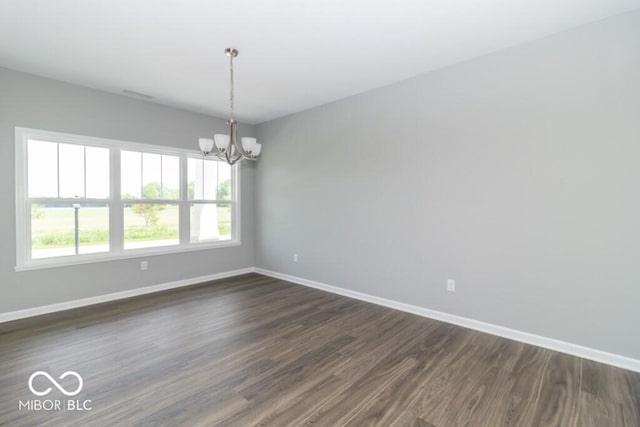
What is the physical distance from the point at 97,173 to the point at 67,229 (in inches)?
32.0

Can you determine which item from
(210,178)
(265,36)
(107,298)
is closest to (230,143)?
(265,36)

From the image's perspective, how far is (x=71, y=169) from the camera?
3756mm

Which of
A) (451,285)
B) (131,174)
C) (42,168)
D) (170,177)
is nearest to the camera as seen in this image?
(451,285)

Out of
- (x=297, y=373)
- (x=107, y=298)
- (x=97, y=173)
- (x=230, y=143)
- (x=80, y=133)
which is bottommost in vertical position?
(x=297, y=373)

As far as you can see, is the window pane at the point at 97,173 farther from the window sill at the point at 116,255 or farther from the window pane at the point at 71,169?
the window sill at the point at 116,255

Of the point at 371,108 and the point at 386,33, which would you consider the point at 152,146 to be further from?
the point at 386,33

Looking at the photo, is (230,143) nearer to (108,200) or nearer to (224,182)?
(108,200)

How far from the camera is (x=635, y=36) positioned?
7.55 ft

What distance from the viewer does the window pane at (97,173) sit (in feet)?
12.8

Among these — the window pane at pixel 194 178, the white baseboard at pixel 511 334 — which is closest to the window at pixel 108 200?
the window pane at pixel 194 178

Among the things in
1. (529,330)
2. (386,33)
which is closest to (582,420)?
(529,330)

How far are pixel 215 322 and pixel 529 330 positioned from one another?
3.23 m

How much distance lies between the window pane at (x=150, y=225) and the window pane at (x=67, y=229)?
0.28 meters

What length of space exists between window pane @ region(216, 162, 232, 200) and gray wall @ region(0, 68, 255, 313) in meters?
0.65
